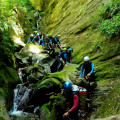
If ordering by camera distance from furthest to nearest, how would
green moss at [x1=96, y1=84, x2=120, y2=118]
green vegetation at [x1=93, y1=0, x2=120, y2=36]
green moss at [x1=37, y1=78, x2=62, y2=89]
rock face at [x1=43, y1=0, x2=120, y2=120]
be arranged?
green vegetation at [x1=93, y1=0, x2=120, y2=36]
rock face at [x1=43, y1=0, x2=120, y2=120]
green moss at [x1=37, y1=78, x2=62, y2=89]
green moss at [x1=96, y1=84, x2=120, y2=118]

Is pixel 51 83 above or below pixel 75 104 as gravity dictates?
above

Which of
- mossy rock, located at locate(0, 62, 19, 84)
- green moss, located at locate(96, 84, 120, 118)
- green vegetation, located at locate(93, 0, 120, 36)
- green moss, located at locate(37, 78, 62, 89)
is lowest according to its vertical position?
green moss, located at locate(96, 84, 120, 118)

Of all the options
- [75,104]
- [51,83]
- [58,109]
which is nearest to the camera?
[75,104]

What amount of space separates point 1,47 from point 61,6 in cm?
1832

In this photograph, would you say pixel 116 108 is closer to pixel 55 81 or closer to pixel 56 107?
pixel 56 107

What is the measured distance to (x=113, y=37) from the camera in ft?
32.6

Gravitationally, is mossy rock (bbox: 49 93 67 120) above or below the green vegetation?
below

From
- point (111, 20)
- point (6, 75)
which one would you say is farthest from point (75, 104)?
point (111, 20)

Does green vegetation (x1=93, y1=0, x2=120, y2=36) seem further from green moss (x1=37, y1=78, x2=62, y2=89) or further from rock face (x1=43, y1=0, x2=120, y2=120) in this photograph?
green moss (x1=37, y1=78, x2=62, y2=89)

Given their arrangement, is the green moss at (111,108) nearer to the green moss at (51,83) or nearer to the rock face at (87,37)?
the rock face at (87,37)

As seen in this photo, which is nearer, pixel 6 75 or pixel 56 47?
pixel 6 75

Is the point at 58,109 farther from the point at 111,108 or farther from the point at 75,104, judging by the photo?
the point at 111,108

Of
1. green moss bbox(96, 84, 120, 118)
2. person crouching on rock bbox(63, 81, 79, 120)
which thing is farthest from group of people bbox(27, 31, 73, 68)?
person crouching on rock bbox(63, 81, 79, 120)

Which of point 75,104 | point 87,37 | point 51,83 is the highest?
point 87,37
